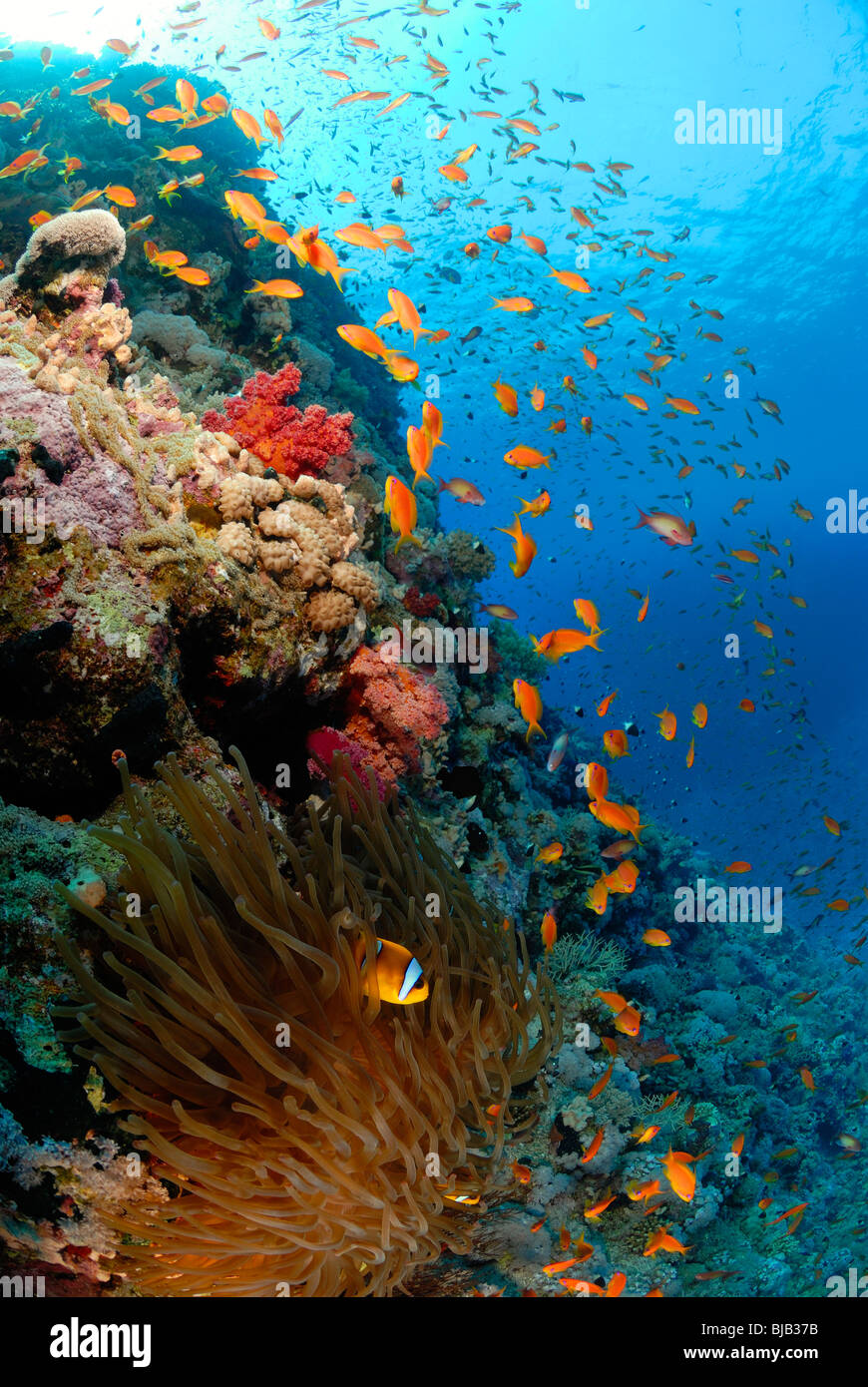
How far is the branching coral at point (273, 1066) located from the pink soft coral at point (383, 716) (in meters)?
2.19

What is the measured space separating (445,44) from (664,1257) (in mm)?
36554

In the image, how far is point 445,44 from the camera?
2584 centimetres

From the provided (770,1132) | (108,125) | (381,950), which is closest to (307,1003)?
(381,950)

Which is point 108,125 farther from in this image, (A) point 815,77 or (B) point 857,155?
(B) point 857,155

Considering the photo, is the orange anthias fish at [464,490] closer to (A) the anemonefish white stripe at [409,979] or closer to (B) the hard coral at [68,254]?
(B) the hard coral at [68,254]

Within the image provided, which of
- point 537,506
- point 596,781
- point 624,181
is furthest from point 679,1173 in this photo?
point 624,181

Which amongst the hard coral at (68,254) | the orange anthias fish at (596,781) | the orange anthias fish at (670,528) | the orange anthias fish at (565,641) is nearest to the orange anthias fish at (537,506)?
the orange anthias fish at (670,528)

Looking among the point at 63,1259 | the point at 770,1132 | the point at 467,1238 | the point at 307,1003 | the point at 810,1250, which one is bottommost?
the point at 810,1250

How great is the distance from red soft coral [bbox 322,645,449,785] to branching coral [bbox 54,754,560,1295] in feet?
7.25

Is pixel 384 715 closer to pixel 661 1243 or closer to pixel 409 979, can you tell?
pixel 409 979

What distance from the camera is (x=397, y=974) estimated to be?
2000mm

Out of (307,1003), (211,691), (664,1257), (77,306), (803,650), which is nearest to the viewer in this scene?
(307,1003)

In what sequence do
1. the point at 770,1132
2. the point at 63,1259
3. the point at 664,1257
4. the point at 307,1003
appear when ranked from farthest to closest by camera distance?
1. the point at 770,1132
2. the point at 664,1257
3. the point at 307,1003
4. the point at 63,1259

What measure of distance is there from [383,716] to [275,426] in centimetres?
241
